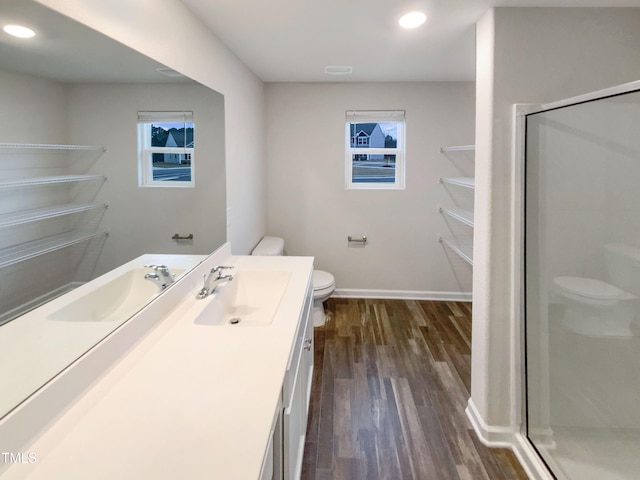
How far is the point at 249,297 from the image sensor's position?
2203 mm

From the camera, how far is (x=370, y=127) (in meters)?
4.15

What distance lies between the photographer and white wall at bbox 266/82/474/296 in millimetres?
3914

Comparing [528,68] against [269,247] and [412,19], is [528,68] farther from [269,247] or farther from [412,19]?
[269,247]

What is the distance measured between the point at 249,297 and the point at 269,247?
4.49ft

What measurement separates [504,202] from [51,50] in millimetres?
1935

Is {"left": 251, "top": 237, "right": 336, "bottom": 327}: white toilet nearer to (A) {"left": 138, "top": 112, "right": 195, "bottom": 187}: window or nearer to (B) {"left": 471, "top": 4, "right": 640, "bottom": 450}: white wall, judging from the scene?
(A) {"left": 138, "top": 112, "right": 195, "bottom": 187}: window

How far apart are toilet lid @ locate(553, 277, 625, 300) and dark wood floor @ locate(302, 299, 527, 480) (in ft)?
2.98

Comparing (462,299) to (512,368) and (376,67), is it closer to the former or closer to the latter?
(512,368)

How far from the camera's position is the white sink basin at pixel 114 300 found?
1196 mm

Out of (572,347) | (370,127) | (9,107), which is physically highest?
(370,127)

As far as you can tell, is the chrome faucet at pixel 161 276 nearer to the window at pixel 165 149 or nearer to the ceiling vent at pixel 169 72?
the window at pixel 165 149

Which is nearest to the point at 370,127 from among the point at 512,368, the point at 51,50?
the point at 512,368

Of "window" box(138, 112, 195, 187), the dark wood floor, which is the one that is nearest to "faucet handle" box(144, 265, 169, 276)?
"window" box(138, 112, 195, 187)

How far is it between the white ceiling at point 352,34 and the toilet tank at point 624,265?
3.94ft
